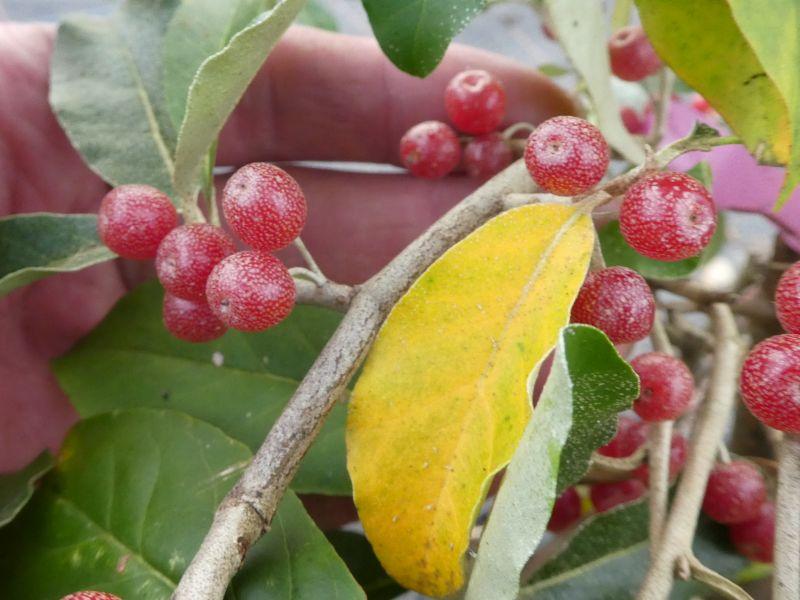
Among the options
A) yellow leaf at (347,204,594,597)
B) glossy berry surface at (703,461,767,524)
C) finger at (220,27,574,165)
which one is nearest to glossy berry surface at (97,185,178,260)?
yellow leaf at (347,204,594,597)

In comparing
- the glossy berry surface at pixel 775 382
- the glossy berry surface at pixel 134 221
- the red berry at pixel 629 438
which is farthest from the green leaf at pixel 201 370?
the glossy berry surface at pixel 775 382

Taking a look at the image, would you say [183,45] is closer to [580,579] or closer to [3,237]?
[3,237]

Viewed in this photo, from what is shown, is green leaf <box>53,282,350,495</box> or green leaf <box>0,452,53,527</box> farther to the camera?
green leaf <box>53,282,350,495</box>

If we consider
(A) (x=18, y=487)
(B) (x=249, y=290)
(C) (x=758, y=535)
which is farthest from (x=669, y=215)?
(A) (x=18, y=487)

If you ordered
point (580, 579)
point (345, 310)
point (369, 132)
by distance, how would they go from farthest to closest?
point (369, 132) < point (580, 579) < point (345, 310)

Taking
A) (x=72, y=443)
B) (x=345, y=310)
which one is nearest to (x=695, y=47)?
(x=345, y=310)

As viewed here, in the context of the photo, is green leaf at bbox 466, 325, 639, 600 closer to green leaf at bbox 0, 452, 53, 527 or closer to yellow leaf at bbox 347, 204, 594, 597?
yellow leaf at bbox 347, 204, 594, 597
